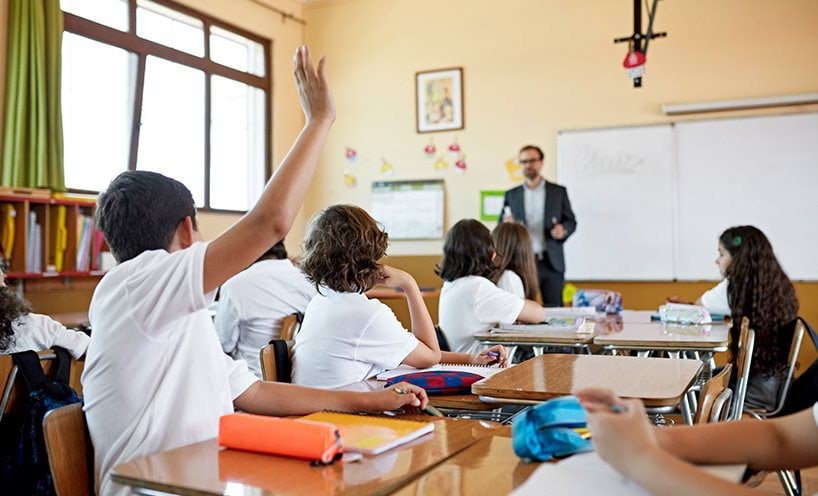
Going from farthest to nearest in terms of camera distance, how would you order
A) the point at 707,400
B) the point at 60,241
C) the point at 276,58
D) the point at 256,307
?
the point at 276,58, the point at 60,241, the point at 256,307, the point at 707,400

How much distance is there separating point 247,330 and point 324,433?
6.82ft

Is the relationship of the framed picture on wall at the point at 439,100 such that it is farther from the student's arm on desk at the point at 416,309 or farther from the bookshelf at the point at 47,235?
the student's arm on desk at the point at 416,309

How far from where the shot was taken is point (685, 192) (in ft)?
19.0

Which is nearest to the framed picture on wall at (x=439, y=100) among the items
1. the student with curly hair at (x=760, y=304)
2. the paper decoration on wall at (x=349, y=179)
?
the paper decoration on wall at (x=349, y=179)

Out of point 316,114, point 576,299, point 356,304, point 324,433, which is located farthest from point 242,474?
point 576,299

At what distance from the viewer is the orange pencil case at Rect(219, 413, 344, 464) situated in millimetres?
1098

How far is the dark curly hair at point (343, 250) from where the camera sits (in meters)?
2.12

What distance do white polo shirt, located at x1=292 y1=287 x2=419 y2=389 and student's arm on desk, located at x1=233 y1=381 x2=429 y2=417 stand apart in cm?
46

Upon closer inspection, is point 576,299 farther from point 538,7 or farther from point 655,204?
point 538,7

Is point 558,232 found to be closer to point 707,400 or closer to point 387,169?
point 387,169

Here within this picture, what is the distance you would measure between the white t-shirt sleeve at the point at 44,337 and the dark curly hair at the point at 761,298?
2651mm

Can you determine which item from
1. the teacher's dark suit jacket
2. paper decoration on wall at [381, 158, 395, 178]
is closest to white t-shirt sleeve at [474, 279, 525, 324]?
the teacher's dark suit jacket

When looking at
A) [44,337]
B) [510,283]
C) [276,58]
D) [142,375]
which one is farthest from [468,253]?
[276,58]

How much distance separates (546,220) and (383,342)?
3.92 metres
